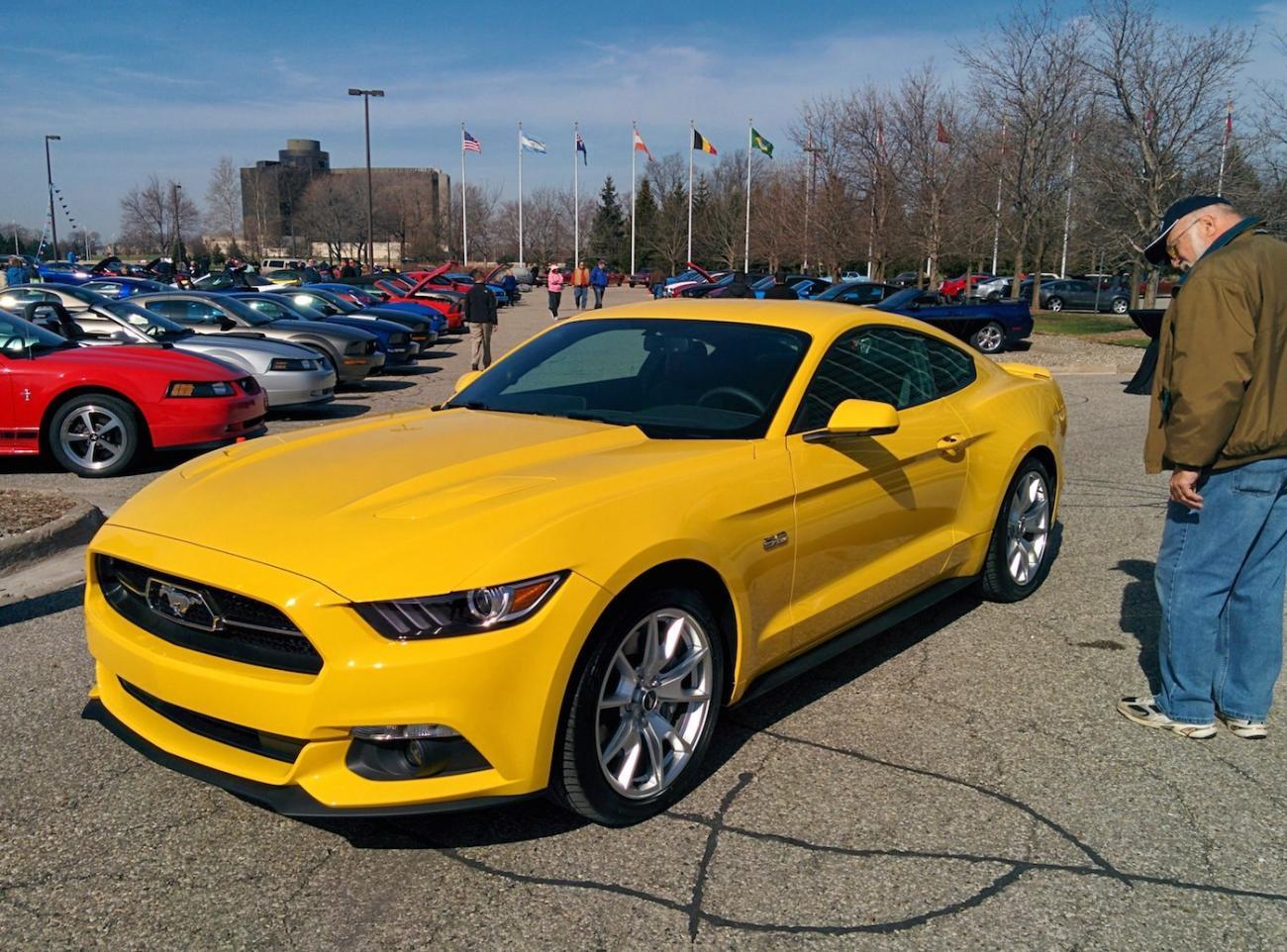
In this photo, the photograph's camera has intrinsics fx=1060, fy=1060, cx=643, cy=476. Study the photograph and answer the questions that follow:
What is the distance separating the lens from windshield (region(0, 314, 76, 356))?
28.4ft

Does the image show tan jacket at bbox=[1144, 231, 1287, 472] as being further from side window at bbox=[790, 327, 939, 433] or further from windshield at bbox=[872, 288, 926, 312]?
windshield at bbox=[872, 288, 926, 312]

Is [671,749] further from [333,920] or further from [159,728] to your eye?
[159,728]

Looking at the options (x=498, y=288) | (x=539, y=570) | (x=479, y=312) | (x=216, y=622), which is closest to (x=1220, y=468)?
(x=539, y=570)

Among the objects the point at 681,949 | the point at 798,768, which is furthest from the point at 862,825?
the point at 681,949

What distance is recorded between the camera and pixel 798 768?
3.65 meters

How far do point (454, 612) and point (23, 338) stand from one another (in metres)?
7.75

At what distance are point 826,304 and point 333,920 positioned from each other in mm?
3271

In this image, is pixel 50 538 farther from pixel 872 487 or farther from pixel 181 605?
pixel 872 487

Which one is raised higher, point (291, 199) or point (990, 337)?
point (291, 199)

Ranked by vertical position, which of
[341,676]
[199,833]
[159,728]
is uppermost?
[341,676]

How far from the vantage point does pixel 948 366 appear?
5191mm

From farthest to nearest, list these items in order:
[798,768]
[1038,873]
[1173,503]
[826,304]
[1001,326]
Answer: [1001,326], [826,304], [1173,503], [798,768], [1038,873]

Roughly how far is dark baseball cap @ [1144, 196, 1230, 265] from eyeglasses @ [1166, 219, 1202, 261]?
0.03 meters

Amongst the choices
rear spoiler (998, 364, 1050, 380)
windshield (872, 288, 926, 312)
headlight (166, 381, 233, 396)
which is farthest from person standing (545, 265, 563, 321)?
rear spoiler (998, 364, 1050, 380)
